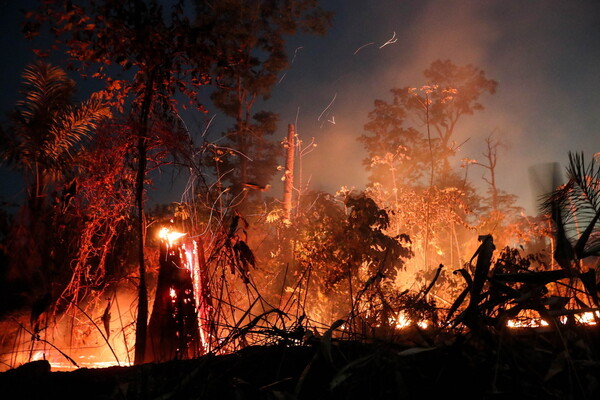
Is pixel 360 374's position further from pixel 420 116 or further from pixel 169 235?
pixel 420 116

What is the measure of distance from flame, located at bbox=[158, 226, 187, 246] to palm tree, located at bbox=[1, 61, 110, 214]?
13.4 feet

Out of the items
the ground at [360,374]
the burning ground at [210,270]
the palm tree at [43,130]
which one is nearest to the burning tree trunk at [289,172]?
the burning ground at [210,270]

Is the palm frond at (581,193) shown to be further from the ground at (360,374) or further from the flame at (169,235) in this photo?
the flame at (169,235)

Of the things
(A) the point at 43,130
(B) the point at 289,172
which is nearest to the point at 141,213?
(A) the point at 43,130

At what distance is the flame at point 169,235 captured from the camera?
572cm

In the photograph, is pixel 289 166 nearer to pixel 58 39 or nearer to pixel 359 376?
pixel 58 39

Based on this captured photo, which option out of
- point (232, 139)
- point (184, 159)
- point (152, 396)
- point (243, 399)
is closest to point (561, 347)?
point (243, 399)

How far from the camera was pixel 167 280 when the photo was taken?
18.3 feet

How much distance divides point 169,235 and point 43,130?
5199 mm

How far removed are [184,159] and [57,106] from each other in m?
5.49

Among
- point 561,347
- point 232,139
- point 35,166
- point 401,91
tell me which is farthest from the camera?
point 401,91

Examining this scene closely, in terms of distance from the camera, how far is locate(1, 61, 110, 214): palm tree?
8281 mm

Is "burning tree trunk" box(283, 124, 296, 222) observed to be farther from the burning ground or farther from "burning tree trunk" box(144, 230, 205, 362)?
"burning tree trunk" box(144, 230, 205, 362)

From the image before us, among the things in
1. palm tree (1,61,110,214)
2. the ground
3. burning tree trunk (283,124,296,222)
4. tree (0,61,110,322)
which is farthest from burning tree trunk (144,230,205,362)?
burning tree trunk (283,124,296,222)
